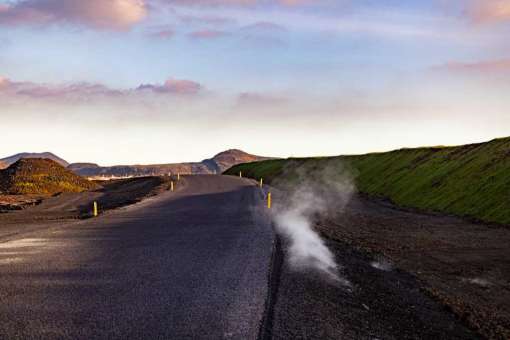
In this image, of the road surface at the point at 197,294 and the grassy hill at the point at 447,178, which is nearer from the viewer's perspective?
the road surface at the point at 197,294

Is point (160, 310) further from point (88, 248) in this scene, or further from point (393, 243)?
point (393, 243)

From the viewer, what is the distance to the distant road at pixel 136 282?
30.8 feet

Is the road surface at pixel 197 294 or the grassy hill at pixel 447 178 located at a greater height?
the grassy hill at pixel 447 178

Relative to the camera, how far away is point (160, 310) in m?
10.4

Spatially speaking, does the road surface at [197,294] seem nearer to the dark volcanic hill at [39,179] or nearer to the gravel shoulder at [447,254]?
the gravel shoulder at [447,254]

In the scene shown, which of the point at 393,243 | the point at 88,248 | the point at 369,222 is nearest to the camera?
the point at 88,248

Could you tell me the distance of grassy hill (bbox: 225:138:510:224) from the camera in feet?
109

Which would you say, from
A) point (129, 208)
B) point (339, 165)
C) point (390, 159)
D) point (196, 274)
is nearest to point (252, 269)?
point (196, 274)

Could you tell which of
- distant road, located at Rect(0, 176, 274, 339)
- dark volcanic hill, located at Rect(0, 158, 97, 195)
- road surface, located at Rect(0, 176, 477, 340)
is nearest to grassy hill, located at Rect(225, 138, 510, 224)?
road surface, located at Rect(0, 176, 477, 340)

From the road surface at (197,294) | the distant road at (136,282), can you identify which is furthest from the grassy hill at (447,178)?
the distant road at (136,282)

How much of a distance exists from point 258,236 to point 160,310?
37.5 feet

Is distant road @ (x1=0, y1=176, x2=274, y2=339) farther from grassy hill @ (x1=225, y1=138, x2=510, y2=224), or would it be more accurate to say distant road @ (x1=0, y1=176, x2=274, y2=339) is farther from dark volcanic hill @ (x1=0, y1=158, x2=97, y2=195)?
dark volcanic hill @ (x1=0, y1=158, x2=97, y2=195)

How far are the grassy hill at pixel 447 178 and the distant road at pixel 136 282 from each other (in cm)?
1787

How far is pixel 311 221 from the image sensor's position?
98.6 ft
